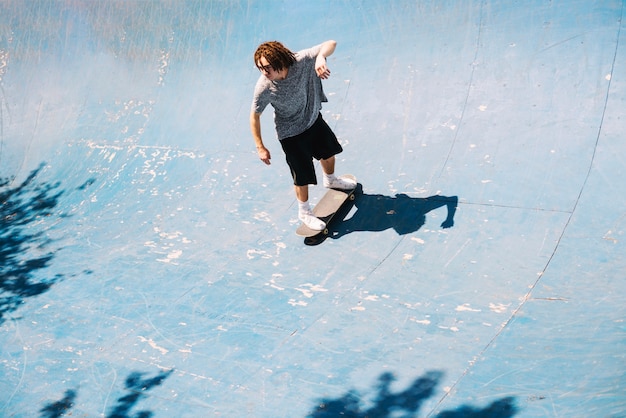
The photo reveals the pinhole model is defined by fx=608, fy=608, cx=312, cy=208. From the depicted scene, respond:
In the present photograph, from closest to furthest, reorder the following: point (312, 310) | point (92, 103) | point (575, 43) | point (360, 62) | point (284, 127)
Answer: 1. point (312, 310)
2. point (284, 127)
3. point (575, 43)
4. point (360, 62)
5. point (92, 103)

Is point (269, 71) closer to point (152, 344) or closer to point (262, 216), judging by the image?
point (262, 216)

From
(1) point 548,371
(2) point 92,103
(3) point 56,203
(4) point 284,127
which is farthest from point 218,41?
(1) point 548,371

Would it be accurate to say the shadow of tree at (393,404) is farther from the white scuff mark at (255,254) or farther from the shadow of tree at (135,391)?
the white scuff mark at (255,254)

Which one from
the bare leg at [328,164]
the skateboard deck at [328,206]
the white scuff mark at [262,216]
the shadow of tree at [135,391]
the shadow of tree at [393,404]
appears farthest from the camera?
→ the white scuff mark at [262,216]

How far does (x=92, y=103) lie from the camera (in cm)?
826

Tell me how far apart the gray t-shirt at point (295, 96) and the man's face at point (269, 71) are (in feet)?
0.18

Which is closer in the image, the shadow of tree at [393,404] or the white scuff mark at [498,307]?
the shadow of tree at [393,404]

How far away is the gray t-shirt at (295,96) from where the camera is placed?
4.67 meters

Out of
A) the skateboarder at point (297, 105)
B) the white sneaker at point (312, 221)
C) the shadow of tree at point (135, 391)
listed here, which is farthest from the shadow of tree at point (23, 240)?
the skateboarder at point (297, 105)

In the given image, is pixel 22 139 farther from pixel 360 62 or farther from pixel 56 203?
pixel 360 62

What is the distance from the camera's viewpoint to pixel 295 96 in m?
4.74

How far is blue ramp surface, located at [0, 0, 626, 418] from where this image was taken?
385 cm

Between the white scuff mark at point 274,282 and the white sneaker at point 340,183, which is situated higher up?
the white sneaker at point 340,183

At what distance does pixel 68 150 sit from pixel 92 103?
861 millimetres
